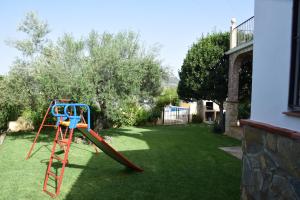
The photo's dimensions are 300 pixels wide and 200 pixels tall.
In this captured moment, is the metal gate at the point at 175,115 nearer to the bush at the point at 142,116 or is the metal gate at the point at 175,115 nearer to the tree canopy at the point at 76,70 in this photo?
the bush at the point at 142,116

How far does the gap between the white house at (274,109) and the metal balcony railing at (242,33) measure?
8.29 metres

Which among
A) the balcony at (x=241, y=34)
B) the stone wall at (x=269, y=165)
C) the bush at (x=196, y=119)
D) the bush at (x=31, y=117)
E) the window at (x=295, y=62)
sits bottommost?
the bush at (x=196, y=119)

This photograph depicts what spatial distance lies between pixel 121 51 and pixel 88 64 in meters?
1.58

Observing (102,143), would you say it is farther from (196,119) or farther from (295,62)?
(196,119)

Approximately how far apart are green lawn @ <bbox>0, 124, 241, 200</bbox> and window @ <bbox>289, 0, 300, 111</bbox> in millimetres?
2793

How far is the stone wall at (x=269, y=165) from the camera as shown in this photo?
2861 mm

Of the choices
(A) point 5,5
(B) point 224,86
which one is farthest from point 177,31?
(A) point 5,5

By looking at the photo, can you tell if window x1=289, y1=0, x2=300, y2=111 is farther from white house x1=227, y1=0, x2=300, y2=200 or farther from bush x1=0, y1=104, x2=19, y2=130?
bush x1=0, y1=104, x2=19, y2=130

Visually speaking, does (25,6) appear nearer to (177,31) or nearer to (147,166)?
(177,31)

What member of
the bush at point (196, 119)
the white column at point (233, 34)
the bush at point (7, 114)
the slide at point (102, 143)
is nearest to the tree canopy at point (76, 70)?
the slide at point (102, 143)

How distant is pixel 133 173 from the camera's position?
6.75m

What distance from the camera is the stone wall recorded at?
9.39 feet

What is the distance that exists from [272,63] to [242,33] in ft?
31.4

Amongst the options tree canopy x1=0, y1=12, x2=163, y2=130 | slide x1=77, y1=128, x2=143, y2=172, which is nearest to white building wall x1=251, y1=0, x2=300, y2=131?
slide x1=77, y1=128, x2=143, y2=172
